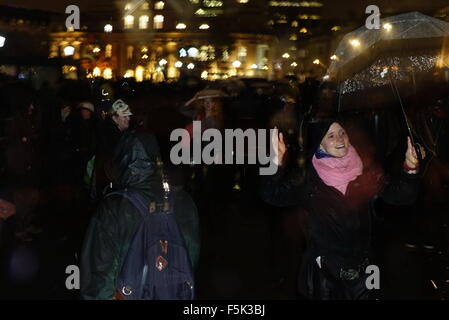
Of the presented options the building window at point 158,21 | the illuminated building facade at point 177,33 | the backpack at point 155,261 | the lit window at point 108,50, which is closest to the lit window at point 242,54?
the illuminated building facade at point 177,33

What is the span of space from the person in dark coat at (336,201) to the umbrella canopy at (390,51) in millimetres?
755

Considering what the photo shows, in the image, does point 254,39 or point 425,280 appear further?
point 254,39

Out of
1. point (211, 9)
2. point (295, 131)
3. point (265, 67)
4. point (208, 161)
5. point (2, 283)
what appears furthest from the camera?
point (211, 9)

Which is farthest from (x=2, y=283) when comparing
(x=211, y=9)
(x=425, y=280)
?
(x=211, y=9)

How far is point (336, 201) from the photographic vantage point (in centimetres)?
393

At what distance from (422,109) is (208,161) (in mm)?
5814

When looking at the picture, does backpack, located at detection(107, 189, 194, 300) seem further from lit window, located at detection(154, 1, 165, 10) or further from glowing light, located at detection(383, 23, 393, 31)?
lit window, located at detection(154, 1, 165, 10)

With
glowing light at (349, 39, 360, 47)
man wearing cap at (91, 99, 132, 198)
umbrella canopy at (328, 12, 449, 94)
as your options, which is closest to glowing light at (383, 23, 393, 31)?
umbrella canopy at (328, 12, 449, 94)

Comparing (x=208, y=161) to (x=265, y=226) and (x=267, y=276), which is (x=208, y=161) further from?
(x=267, y=276)

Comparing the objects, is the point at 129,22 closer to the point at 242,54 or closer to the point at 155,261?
the point at 242,54

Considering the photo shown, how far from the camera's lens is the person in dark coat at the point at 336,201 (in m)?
3.88

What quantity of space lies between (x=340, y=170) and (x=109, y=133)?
3372 mm

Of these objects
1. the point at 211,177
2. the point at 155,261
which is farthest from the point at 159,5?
the point at 155,261

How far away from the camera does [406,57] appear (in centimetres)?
469
